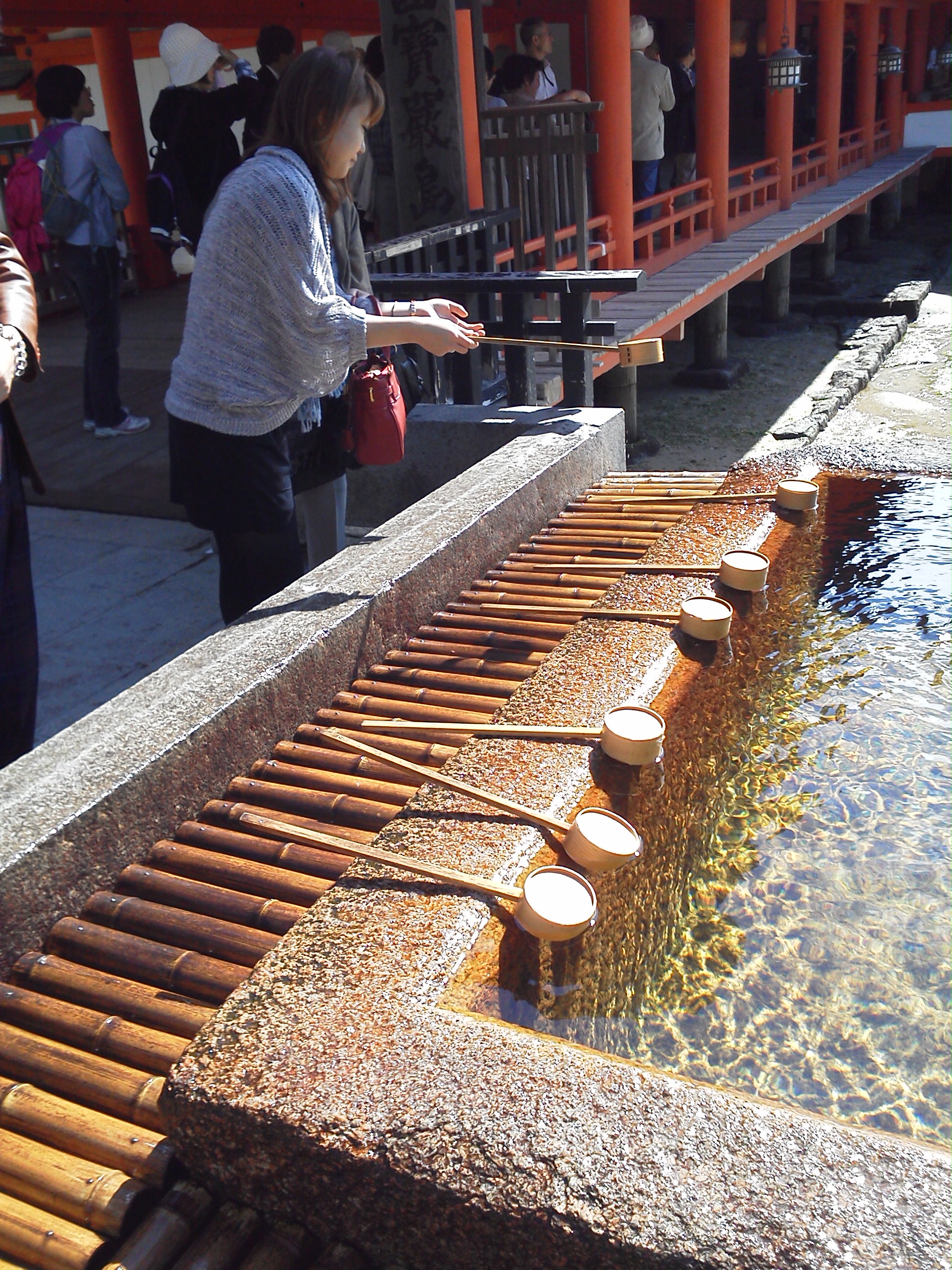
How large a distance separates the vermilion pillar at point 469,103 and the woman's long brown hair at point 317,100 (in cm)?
359

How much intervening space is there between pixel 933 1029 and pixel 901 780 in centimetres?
72

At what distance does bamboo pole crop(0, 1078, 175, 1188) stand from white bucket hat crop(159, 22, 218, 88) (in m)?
4.72

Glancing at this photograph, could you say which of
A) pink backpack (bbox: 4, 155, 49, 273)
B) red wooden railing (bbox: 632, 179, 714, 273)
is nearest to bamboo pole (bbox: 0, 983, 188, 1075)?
pink backpack (bbox: 4, 155, 49, 273)

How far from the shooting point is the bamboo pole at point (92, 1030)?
1.78 meters

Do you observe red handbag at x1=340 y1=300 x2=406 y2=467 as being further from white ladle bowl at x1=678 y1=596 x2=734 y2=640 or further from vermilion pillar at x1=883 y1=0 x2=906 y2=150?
vermilion pillar at x1=883 y1=0 x2=906 y2=150

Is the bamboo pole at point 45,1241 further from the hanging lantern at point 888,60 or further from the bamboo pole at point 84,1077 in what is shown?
the hanging lantern at point 888,60

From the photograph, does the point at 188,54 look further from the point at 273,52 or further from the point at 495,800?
the point at 495,800

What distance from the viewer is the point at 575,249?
7473mm

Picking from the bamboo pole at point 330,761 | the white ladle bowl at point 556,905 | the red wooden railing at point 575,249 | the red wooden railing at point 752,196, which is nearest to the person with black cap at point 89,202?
the red wooden railing at point 575,249

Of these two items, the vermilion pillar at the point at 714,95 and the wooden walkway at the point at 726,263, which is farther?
the vermilion pillar at the point at 714,95

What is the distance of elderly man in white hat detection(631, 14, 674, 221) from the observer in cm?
940

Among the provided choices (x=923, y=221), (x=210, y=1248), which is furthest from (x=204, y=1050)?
(x=923, y=221)

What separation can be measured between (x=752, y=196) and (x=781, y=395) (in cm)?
271

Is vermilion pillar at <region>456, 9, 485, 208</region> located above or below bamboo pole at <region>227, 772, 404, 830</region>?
above
